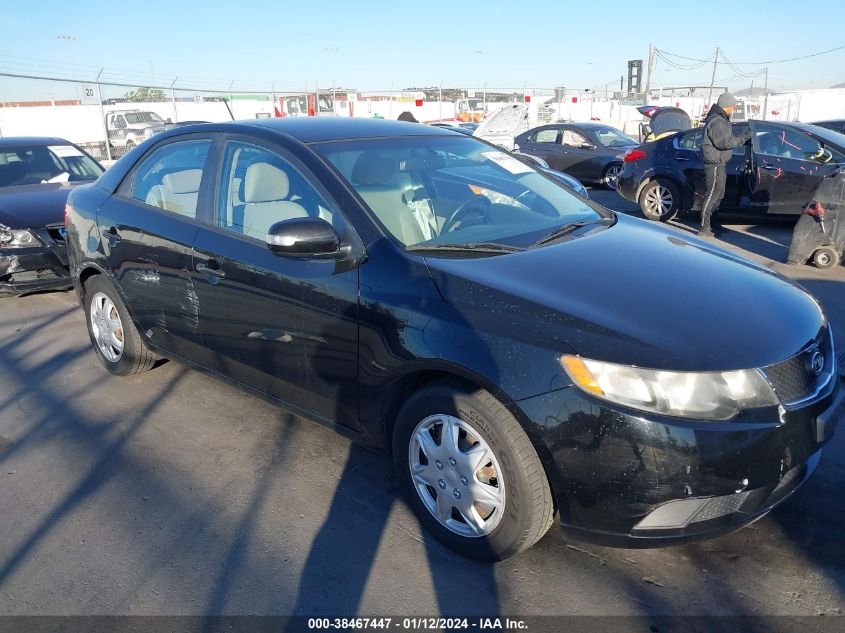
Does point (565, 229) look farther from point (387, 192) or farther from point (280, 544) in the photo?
point (280, 544)

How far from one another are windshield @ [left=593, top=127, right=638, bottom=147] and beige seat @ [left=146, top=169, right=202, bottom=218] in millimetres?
12067

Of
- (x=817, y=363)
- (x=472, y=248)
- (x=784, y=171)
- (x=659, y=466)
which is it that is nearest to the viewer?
(x=659, y=466)

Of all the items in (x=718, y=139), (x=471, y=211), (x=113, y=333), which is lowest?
(x=113, y=333)

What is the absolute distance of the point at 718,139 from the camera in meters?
8.37

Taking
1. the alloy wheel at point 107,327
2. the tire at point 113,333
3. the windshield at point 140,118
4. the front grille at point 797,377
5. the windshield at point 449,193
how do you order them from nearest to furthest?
the front grille at point 797,377
the windshield at point 449,193
the tire at point 113,333
the alloy wheel at point 107,327
the windshield at point 140,118

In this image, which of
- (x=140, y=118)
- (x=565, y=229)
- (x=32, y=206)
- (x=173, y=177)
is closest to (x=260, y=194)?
(x=173, y=177)

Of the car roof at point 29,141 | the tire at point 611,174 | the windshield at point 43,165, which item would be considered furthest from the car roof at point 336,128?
the tire at point 611,174

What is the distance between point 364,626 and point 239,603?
0.49 meters

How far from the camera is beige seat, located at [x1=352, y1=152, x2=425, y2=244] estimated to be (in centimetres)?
308

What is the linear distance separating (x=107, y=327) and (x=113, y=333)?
0.07 meters

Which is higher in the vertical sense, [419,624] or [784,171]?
[784,171]

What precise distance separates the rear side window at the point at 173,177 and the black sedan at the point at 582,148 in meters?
11.2

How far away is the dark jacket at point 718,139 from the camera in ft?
27.4

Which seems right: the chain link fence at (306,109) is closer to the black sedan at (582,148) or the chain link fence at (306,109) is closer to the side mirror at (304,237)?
the black sedan at (582,148)
